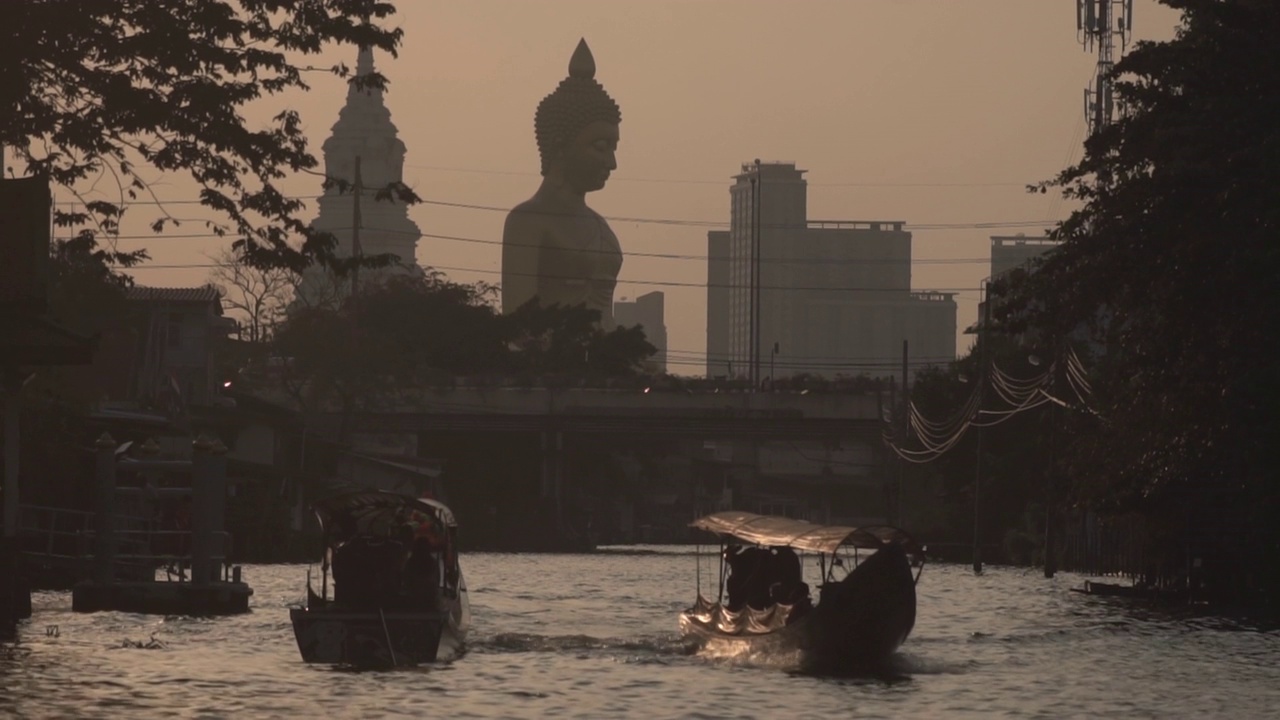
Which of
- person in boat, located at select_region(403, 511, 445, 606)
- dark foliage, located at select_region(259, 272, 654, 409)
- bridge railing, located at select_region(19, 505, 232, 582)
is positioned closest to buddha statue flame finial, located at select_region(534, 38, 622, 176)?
dark foliage, located at select_region(259, 272, 654, 409)

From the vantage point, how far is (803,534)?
105 ft

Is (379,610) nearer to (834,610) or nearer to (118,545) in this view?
(834,610)

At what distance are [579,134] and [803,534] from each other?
98778 millimetres

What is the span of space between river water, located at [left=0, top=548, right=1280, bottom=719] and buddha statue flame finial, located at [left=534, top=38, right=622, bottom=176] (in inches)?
3403

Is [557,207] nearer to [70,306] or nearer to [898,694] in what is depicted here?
[70,306]

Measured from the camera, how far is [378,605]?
2917 cm

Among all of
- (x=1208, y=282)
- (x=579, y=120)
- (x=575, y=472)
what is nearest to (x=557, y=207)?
(x=579, y=120)

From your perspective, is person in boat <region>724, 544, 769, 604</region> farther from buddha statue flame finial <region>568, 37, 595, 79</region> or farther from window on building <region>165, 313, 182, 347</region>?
buddha statue flame finial <region>568, 37, 595, 79</region>

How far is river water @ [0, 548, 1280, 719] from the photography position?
24.7 m

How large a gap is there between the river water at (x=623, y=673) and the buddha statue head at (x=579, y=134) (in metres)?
84.9

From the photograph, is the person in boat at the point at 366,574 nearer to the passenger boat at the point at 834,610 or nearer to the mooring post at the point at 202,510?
the passenger boat at the point at 834,610

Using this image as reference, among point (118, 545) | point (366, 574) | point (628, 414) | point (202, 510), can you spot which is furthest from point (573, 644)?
point (628, 414)

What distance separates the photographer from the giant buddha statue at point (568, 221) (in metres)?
127

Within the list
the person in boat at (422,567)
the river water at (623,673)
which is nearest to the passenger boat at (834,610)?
the river water at (623,673)
